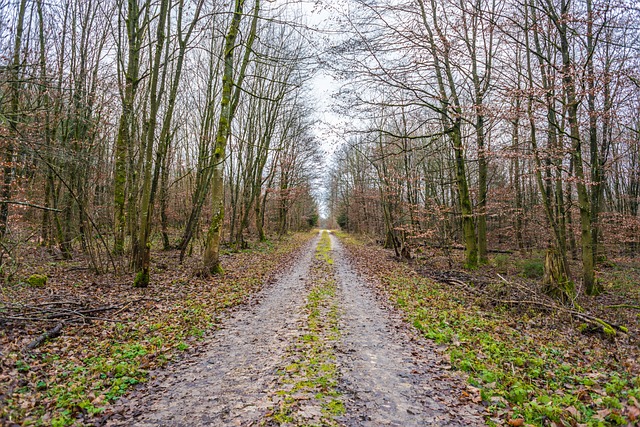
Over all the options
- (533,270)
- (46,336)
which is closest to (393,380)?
(46,336)

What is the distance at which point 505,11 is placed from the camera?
1266cm

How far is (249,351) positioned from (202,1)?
11.4 metres

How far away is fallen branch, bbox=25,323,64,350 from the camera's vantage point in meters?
5.49

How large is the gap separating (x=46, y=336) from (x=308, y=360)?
14.7 feet

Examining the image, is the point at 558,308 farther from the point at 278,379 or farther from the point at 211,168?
the point at 211,168

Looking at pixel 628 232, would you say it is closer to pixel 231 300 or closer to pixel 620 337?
pixel 620 337

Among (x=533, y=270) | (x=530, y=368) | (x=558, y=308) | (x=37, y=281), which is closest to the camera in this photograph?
(x=530, y=368)

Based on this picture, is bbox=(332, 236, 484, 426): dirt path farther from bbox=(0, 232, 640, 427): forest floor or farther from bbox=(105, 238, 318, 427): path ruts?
bbox=(105, 238, 318, 427): path ruts

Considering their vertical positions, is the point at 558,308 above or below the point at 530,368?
above

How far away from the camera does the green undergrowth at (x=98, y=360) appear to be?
4.00 metres

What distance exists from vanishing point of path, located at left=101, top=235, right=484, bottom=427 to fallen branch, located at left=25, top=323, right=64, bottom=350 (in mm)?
2256

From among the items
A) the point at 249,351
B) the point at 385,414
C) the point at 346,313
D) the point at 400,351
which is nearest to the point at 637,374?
the point at 400,351

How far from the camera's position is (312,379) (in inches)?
192

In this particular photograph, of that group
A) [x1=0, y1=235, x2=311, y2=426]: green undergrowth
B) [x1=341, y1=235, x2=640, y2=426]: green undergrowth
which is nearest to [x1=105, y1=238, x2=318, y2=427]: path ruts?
[x1=0, y1=235, x2=311, y2=426]: green undergrowth
